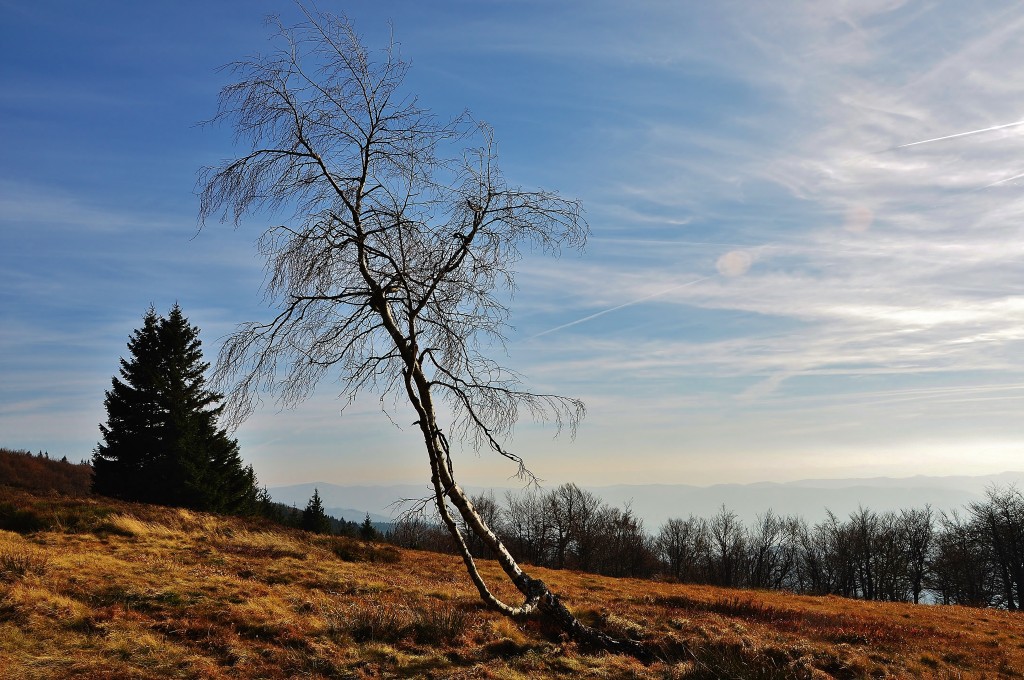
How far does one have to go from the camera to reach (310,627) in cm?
952

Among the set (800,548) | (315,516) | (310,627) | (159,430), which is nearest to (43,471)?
(315,516)

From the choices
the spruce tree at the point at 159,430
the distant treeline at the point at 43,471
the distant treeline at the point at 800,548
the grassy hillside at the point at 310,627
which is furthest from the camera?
the distant treeline at the point at 800,548

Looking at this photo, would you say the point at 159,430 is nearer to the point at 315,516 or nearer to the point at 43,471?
the point at 315,516

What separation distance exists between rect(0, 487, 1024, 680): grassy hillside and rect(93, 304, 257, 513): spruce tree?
13844 millimetres

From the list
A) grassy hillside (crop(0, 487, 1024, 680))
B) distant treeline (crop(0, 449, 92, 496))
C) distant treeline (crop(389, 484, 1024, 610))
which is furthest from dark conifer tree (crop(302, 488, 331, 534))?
grassy hillside (crop(0, 487, 1024, 680))

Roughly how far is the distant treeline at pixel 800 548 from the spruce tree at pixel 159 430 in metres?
24.6

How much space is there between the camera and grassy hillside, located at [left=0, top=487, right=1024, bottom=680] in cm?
792

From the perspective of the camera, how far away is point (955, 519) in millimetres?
73938

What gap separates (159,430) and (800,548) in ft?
284

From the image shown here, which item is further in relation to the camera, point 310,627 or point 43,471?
point 43,471

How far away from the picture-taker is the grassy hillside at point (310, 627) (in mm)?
7922

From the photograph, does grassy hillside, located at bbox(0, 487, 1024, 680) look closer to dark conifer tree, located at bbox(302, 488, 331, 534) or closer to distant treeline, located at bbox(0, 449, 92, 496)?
dark conifer tree, located at bbox(302, 488, 331, 534)

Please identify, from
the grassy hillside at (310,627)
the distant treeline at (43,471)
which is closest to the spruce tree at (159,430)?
the grassy hillside at (310,627)

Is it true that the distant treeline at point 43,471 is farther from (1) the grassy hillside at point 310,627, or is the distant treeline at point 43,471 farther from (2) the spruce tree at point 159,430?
(1) the grassy hillside at point 310,627
